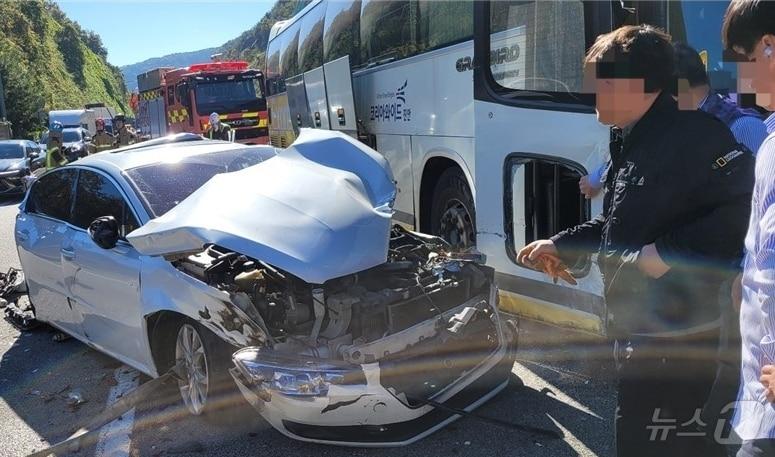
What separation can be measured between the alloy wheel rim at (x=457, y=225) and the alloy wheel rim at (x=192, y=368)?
282 cm

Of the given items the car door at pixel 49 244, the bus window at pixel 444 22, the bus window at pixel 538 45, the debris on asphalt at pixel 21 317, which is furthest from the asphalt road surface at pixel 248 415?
the bus window at pixel 444 22

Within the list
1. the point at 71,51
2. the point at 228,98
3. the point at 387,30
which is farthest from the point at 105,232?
the point at 71,51

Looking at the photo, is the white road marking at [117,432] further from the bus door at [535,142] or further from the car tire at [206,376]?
the bus door at [535,142]

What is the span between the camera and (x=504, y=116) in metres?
4.62

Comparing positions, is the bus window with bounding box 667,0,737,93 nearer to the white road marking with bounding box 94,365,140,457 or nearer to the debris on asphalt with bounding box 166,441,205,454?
the debris on asphalt with bounding box 166,441,205,454

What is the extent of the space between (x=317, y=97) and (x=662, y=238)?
818 cm

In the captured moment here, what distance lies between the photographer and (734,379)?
6.72ft

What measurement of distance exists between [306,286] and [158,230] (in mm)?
810

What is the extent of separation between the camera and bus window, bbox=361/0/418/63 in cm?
656

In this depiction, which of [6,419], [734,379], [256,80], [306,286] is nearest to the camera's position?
[734,379]

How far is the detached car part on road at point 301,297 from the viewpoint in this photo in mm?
3053

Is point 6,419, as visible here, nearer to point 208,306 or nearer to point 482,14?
point 208,306

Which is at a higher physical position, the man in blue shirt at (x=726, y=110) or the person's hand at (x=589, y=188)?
the man in blue shirt at (x=726, y=110)

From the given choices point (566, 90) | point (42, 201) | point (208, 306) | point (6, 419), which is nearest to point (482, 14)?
point (566, 90)
